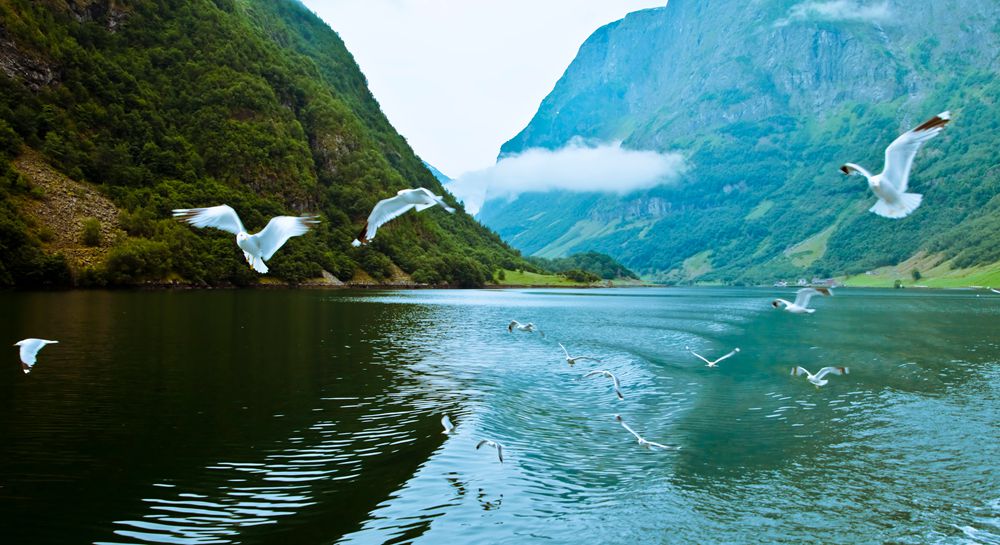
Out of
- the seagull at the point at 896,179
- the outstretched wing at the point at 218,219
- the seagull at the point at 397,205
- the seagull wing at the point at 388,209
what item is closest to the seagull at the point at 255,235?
the outstretched wing at the point at 218,219

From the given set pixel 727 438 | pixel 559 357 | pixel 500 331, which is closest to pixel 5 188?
pixel 500 331

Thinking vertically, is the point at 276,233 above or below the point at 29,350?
above

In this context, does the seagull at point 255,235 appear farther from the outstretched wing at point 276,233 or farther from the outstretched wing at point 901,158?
the outstretched wing at point 901,158

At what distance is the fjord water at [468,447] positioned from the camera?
14867mm

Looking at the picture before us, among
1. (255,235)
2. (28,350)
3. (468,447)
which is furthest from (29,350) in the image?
(468,447)

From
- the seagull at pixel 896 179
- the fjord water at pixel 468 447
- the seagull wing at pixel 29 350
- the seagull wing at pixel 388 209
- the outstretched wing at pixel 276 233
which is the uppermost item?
the seagull at pixel 896 179

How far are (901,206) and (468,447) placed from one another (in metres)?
14.1

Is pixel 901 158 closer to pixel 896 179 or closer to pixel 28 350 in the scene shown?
pixel 896 179

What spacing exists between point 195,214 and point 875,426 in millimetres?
26091

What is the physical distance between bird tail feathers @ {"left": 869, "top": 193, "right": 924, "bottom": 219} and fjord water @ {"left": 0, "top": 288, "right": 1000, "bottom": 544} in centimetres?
748

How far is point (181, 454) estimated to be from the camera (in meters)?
18.6

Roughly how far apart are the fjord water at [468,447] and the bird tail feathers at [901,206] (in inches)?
294

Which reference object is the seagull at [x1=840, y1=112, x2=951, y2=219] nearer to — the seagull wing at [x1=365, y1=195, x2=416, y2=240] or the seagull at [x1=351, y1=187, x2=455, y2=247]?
the seagull at [x1=351, y1=187, x2=455, y2=247]

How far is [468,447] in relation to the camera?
2133cm
